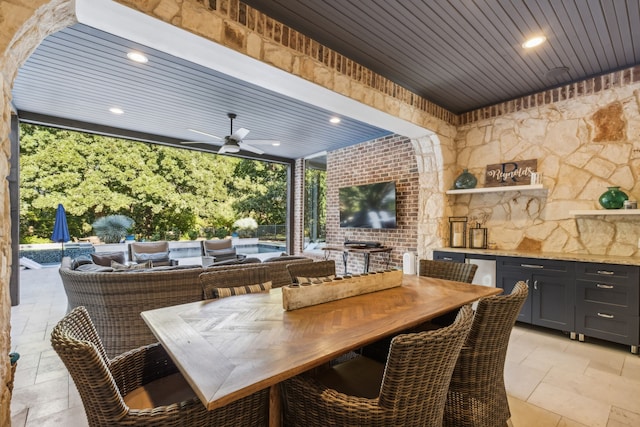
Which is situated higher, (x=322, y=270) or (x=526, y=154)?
(x=526, y=154)

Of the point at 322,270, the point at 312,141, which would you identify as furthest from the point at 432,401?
the point at 312,141

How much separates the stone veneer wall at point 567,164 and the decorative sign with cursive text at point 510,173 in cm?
8

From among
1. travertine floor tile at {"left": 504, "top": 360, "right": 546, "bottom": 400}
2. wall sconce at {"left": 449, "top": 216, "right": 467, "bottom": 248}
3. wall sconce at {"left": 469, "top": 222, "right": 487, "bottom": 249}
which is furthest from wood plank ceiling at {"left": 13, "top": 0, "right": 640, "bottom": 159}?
travertine floor tile at {"left": 504, "top": 360, "right": 546, "bottom": 400}

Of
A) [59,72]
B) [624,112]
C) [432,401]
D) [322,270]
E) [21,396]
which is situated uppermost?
[59,72]

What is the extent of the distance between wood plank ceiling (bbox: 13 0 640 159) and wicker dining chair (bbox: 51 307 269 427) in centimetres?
236

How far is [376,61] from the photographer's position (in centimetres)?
308

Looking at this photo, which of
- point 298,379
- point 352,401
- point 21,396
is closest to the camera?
point 352,401

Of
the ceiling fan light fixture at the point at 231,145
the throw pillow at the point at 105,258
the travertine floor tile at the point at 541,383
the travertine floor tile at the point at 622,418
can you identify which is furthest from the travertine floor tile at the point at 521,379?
the throw pillow at the point at 105,258

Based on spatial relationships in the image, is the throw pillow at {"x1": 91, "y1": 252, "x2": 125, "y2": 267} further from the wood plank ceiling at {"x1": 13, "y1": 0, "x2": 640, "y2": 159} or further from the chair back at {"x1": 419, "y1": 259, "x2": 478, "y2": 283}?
the chair back at {"x1": 419, "y1": 259, "x2": 478, "y2": 283}

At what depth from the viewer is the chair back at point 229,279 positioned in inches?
77.9

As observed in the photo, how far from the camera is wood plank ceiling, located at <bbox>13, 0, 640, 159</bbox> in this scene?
2.37 meters

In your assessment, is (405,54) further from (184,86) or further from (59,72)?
(59,72)

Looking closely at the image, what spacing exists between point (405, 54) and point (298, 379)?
9.60 feet

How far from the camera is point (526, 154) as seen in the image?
13.1 ft
